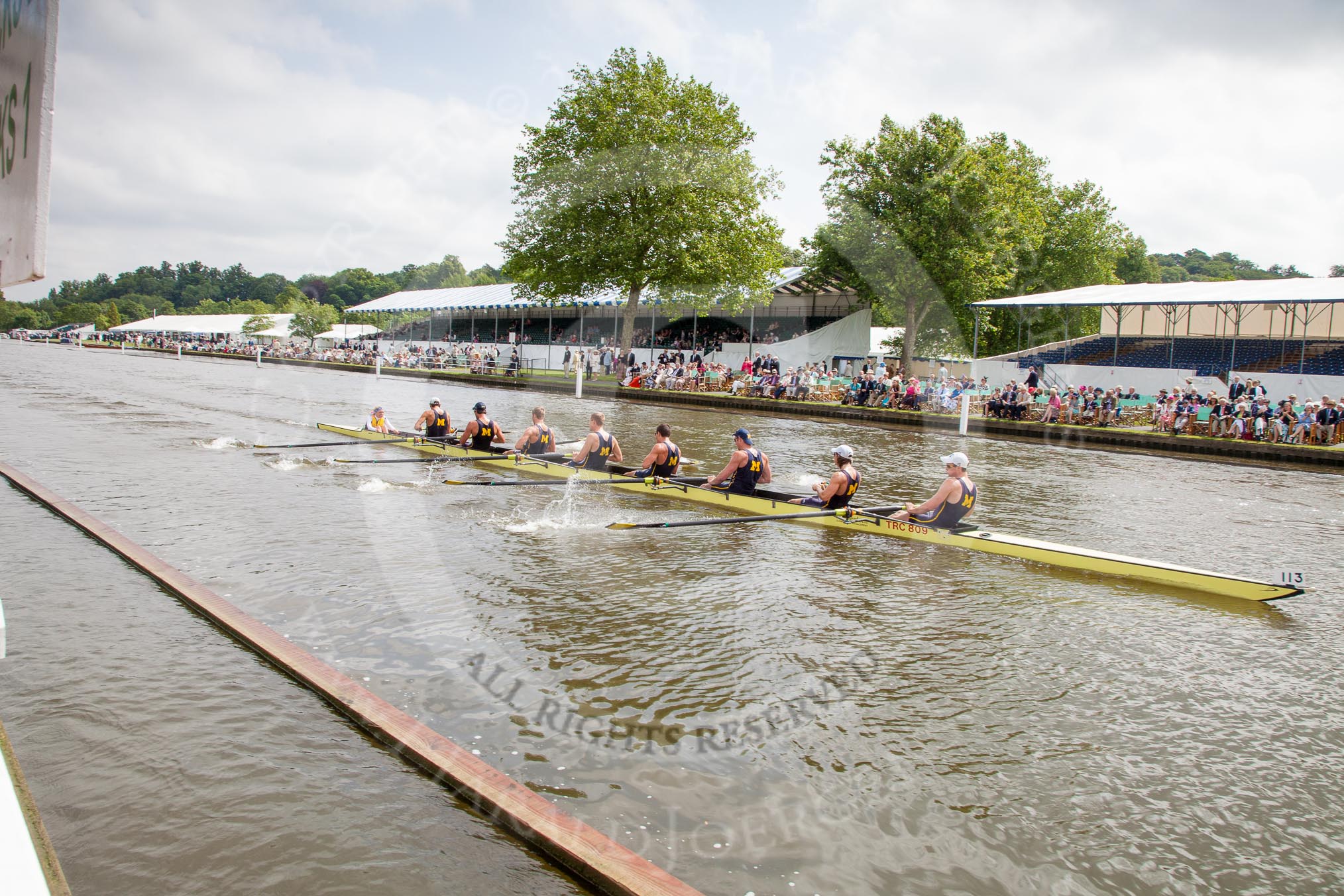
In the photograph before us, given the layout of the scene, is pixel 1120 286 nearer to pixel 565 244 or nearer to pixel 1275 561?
pixel 565 244

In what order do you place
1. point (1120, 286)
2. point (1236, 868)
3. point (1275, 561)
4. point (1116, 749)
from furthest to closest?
1. point (1120, 286)
2. point (1275, 561)
3. point (1116, 749)
4. point (1236, 868)

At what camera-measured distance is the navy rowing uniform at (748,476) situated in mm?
12242

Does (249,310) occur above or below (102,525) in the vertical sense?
above

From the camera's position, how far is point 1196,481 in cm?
1766

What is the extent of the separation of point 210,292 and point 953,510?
572ft

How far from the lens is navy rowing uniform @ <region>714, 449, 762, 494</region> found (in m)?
12.2

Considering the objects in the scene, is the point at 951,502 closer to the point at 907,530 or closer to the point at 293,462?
the point at 907,530

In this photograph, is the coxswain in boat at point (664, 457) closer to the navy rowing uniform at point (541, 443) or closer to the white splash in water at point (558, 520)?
the white splash in water at point (558, 520)

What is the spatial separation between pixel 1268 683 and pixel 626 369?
36.0 meters

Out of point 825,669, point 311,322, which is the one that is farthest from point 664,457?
point 311,322

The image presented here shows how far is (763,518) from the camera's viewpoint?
1100 cm

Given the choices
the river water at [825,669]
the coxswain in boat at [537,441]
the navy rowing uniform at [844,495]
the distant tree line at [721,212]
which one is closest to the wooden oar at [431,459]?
the coxswain in boat at [537,441]

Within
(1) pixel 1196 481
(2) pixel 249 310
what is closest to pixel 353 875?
(1) pixel 1196 481

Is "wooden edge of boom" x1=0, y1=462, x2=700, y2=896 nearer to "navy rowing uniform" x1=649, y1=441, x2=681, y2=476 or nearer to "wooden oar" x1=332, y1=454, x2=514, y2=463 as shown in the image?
"navy rowing uniform" x1=649, y1=441, x2=681, y2=476
